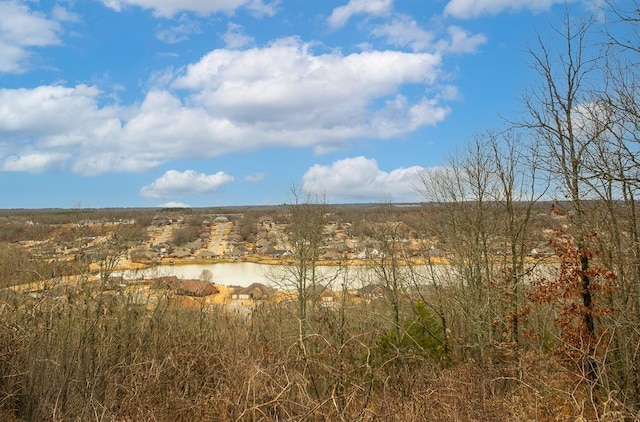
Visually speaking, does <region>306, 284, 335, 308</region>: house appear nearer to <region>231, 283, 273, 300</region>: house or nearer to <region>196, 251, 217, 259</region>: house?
<region>231, 283, 273, 300</region>: house

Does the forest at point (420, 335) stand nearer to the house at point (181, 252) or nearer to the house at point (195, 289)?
the house at point (195, 289)

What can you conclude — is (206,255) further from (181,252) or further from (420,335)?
(420,335)

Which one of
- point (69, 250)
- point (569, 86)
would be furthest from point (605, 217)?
point (69, 250)

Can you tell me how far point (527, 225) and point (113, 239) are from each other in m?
14.0

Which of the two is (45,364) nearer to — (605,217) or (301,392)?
(301,392)

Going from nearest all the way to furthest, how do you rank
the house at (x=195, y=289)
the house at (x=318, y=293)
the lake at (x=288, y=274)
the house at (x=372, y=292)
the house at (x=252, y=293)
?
the lake at (x=288, y=274) < the house at (x=372, y=292) < the house at (x=195, y=289) < the house at (x=318, y=293) < the house at (x=252, y=293)

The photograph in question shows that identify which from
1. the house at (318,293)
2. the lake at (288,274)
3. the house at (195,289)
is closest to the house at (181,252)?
the lake at (288,274)

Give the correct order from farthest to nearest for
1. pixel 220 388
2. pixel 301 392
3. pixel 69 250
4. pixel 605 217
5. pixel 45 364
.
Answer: pixel 69 250, pixel 605 217, pixel 45 364, pixel 220 388, pixel 301 392

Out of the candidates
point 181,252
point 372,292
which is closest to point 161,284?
point 372,292

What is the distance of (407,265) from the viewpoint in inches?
808

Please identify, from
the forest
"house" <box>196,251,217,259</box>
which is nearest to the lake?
the forest

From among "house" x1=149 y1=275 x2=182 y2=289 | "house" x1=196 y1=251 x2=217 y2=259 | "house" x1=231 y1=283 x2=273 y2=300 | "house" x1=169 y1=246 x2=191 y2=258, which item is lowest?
"house" x1=231 y1=283 x2=273 y2=300

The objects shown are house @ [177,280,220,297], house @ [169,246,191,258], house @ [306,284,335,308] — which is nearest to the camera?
house @ [177,280,220,297]

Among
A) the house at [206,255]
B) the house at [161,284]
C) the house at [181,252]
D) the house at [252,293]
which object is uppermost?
the house at [161,284]
